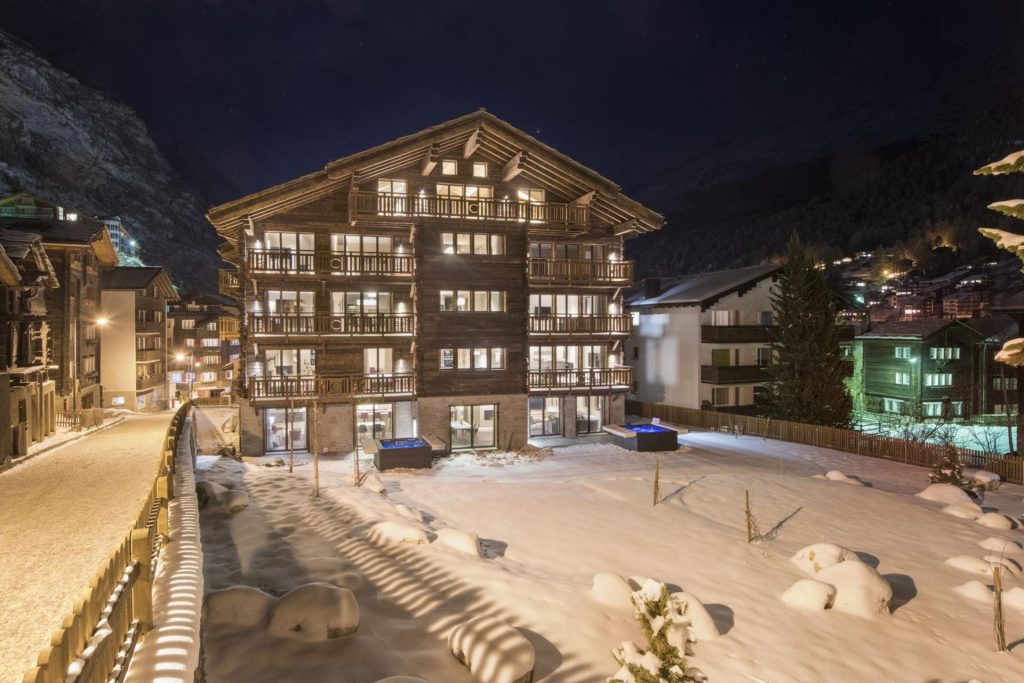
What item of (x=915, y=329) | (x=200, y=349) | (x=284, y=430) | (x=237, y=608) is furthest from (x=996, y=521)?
(x=200, y=349)

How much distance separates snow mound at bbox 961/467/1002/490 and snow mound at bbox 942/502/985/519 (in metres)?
4.72

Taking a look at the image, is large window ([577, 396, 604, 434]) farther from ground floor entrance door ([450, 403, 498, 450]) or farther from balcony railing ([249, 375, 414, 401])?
balcony railing ([249, 375, 414, 401])

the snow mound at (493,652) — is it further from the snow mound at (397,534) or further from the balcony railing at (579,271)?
the balcony railing at (579,271)

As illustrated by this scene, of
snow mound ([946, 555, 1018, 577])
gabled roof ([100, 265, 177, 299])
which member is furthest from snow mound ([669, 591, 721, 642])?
gabled roof ([100, 265, 177, 299])

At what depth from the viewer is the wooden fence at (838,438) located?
2734 centimetres

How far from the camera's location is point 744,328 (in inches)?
1639

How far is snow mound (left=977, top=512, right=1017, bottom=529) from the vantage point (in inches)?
767

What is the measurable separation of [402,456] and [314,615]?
53.0 feet

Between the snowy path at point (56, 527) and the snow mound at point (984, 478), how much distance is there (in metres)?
31.5

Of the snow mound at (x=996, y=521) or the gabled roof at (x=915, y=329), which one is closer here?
the snow mound at (x=996, y=521)

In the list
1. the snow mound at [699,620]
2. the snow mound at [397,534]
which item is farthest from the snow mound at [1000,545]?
the snow mound at [397,534]

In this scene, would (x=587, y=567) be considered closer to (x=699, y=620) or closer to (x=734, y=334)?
(x=699, y=620)

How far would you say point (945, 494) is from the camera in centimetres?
2267

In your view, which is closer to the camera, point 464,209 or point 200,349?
point 464,209
